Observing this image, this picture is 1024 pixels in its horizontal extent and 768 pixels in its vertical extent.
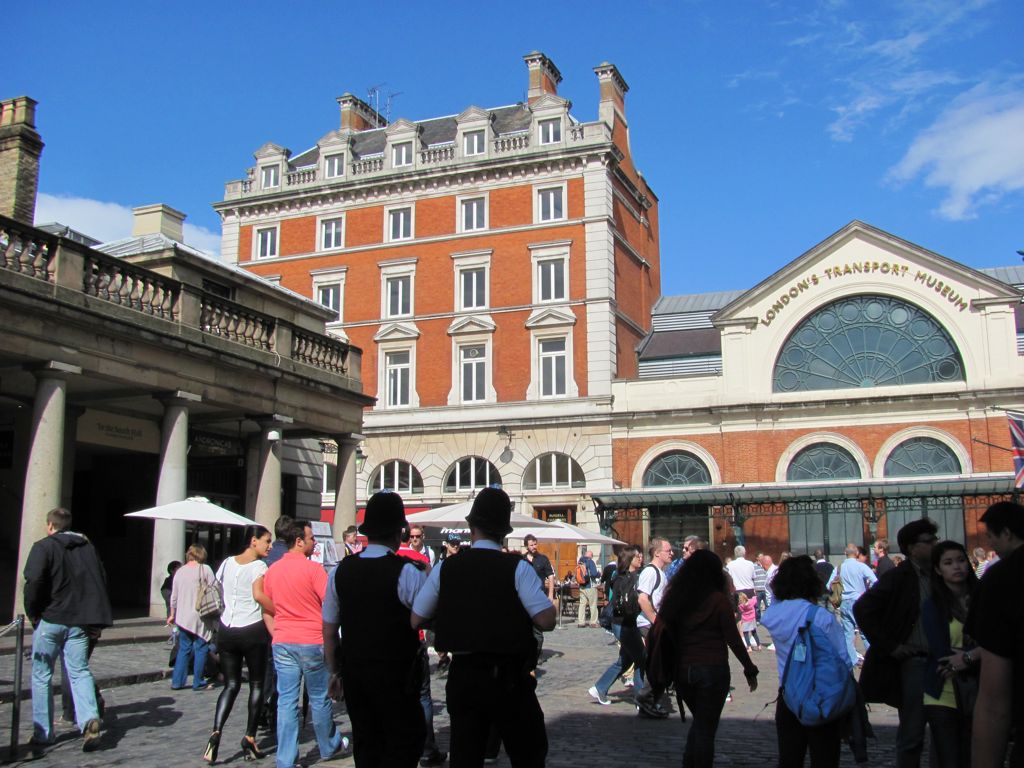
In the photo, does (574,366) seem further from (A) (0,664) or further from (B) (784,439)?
(A) (0,664)

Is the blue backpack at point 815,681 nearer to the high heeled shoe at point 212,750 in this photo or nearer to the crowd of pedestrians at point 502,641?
the crowd of pedestrians at point 502,641

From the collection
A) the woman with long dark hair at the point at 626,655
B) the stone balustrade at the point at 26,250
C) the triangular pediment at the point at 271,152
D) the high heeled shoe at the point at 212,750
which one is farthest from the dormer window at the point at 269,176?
the high heeled shoe at the point at 212,750

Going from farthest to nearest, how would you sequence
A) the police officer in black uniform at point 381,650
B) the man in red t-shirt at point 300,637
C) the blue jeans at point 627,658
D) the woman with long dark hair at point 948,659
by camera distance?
1. the blue jeans at point 627,658
2. the man in red t-shirt at point 300,637
3. the woman with long dark hair at point 948,659
4. the police officer in black uniform at point 381,650

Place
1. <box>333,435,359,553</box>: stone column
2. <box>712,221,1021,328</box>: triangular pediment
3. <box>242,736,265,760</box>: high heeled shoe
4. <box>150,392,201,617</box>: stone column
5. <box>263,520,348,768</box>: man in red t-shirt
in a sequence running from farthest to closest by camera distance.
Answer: <box>712,221,1021,328</box>: triangular pediment → <box>333,435,359,553</box>: stone column → <box>150,392,201,617</box>: stone column → <box>242,736,265,760</box>: high heeled shoe → <box>263,520,348,768</box>: man in red t-shirt

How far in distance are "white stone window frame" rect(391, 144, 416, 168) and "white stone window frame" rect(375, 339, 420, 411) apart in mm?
7576

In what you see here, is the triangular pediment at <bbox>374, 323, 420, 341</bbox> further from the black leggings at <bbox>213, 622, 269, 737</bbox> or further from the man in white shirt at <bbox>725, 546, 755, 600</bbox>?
the black leggings at <bbox>213, 622, 269, 737</bbox>

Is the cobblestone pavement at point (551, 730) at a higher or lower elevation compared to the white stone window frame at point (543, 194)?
lower

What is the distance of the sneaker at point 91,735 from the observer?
871cm

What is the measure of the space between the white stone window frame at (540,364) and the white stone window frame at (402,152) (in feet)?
31.3

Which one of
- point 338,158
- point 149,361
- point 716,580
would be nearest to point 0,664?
point 149,361

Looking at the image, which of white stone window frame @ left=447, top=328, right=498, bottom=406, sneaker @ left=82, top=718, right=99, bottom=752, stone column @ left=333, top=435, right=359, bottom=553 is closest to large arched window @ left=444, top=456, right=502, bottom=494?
white stone window frame @ left=447, top=328, right=498, bottom=406

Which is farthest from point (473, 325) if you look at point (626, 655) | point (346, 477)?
point (626, 655)

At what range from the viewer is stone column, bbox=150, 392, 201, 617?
1734 cm

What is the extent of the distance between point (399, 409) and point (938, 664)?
35556 millimetres
